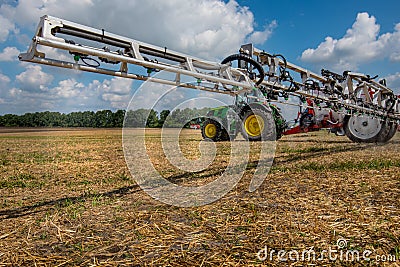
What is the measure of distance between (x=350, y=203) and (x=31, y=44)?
3937 mm

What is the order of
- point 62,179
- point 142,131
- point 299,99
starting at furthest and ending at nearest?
point 299,99 → point 62,179 → point 142,131

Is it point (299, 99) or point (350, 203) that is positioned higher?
point (299, 99)

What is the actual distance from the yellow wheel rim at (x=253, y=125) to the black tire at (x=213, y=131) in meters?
4.62

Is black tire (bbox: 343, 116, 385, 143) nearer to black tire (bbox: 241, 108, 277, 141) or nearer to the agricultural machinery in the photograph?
the agricultural machinery

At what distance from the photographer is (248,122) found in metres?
9.80

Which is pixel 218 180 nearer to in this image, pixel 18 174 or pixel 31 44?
pixel 31 44

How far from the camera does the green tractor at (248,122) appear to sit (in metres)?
9.10

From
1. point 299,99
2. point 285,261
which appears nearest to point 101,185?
point 285,261

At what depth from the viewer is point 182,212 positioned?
3.41m

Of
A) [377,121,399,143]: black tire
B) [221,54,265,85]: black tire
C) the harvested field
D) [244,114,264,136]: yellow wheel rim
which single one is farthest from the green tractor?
[377,121,399,143]: black tire

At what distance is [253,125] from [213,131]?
5.32 m

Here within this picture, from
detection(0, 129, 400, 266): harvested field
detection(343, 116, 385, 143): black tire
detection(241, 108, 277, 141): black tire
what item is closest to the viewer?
detection(0, 129, 400, 266): harvested field

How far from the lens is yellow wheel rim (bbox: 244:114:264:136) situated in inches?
379

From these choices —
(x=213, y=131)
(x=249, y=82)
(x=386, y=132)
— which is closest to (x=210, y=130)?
(x=213, y=131)
